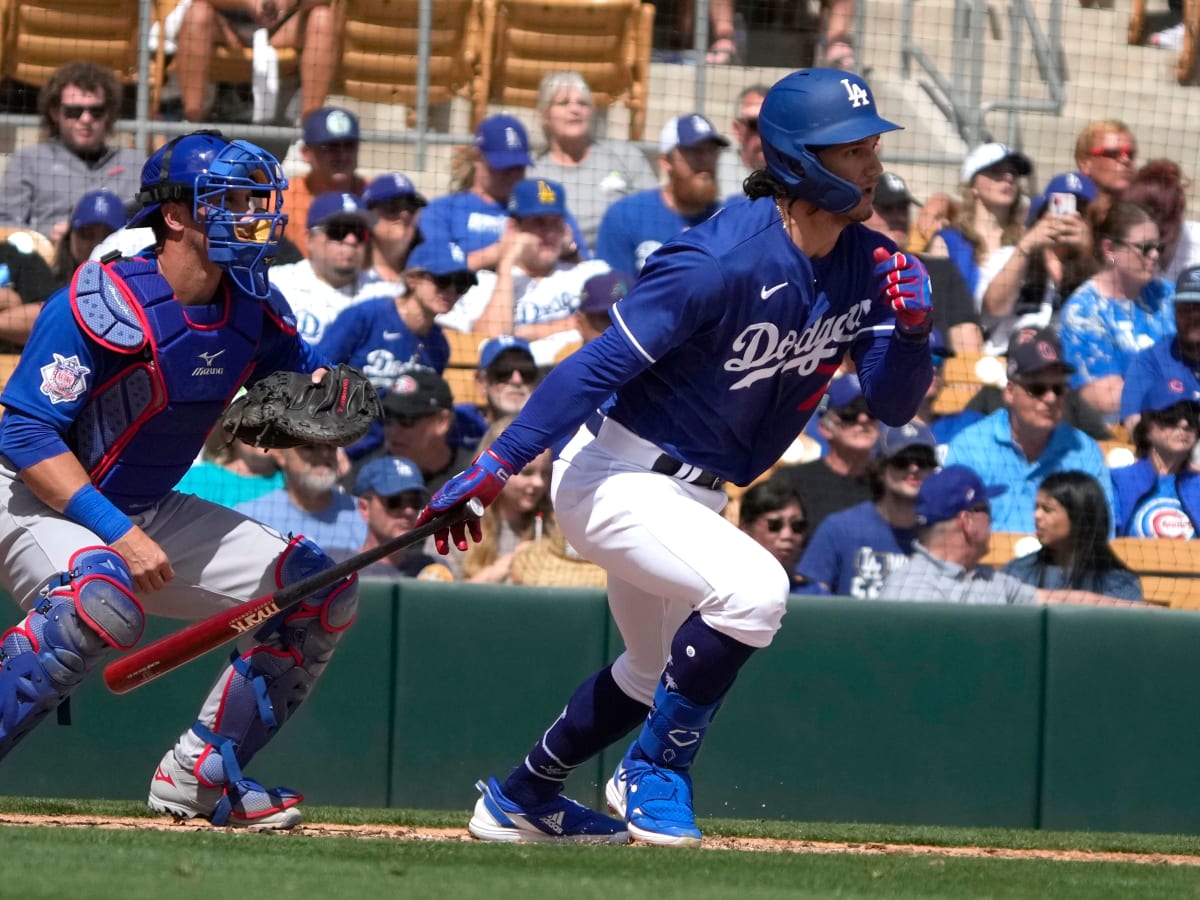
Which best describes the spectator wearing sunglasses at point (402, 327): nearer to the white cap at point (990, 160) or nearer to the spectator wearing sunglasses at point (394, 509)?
the spectator wearing sunglasses at point (394, 509)

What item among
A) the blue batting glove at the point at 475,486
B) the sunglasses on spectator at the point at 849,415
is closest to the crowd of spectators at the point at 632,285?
the sunglasses on spectator at the point at 849,415

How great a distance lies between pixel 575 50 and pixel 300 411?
15.3 feet

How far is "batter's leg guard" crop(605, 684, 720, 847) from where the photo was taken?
13.3ft

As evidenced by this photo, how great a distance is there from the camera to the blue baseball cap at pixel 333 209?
7.05 m

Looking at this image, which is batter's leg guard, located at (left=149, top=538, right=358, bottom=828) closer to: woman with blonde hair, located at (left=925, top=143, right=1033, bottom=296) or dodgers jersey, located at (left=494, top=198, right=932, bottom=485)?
dodgers jersey, located at (left=494, top=198, right=932, bottom=485)

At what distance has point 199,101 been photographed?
26.3 feet

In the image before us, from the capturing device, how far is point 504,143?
7559mm

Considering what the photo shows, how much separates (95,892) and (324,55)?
5.72 meters

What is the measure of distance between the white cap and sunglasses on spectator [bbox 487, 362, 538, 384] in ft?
8.22

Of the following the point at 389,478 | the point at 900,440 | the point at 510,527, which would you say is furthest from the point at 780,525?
the point at 389,478

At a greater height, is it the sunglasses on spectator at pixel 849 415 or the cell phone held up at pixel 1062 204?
the cell phone held up at pixel 1062 204

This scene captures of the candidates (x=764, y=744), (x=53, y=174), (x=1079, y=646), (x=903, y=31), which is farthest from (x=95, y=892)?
(x=903, y=31)

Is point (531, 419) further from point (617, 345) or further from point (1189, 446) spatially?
point (1189, 446)

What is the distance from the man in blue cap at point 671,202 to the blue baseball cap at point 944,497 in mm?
1760
